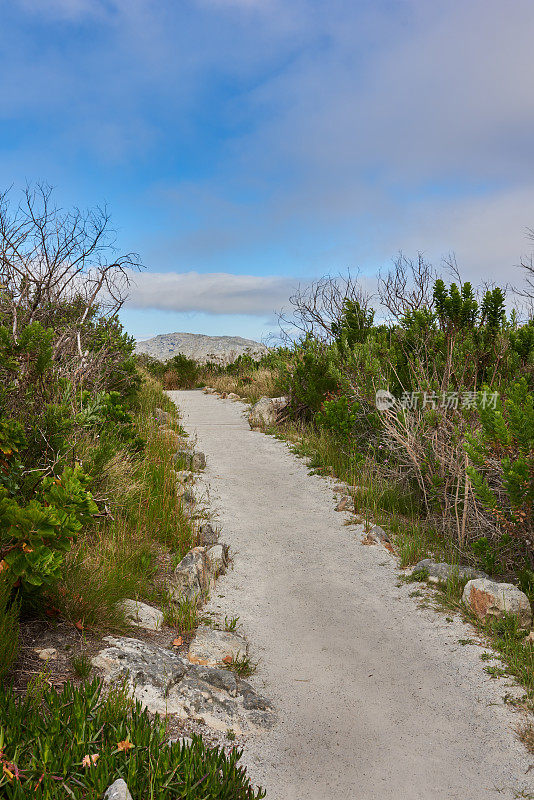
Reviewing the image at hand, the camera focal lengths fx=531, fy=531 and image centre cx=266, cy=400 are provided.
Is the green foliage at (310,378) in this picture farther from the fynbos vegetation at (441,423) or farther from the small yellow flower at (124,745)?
the small yellow flower at (124,745)

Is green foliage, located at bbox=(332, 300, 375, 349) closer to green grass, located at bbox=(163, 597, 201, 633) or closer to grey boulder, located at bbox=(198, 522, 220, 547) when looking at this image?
grey boulder, located at bbox=(198, 522, 220, 547)

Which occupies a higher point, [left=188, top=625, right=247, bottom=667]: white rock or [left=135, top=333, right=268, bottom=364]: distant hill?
[left=135, top=333, right=268, bottom=364]: distant hill

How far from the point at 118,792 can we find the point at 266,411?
34.2 feet

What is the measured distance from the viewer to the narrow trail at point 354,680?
2670 millimetres

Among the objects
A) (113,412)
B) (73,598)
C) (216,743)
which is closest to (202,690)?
(216,743)

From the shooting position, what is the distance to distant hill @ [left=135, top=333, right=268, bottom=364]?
1017 inches

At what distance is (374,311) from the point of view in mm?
10484

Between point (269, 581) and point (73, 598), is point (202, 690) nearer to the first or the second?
point (73, 598)

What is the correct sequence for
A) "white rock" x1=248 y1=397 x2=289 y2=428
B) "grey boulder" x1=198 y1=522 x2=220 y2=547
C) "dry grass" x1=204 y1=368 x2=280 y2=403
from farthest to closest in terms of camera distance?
"dry grass" x1=204 y1=368 x2=280 y2=403 < "white rock" x1=248 y1=397 x2=289 y2=428 < "grey boulder" x1=198 y1=522 x2=220 y2=547

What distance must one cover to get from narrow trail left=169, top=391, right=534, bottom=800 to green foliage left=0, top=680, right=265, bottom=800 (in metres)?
0.64

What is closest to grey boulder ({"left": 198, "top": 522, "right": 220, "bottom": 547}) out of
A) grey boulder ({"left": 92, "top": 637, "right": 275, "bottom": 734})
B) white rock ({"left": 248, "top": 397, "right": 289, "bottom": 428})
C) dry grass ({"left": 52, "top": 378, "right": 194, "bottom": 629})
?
dry grass ({"left": 52, "top": 378, "right": 194, "bottom": 629})

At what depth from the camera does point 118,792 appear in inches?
74.9

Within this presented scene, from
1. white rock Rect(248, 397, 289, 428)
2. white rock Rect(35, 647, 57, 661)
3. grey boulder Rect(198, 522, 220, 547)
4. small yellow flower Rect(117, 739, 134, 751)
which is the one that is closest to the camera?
small yellow flower Rect(117, 739, 134, 751)

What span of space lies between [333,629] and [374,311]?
7.42 meters
